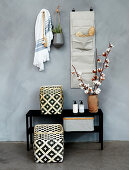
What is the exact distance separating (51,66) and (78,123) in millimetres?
990

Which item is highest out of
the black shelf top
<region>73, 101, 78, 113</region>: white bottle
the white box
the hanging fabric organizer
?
the hanging fabric organizer

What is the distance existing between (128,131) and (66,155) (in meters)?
1.12

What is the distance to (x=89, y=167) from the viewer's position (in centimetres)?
295

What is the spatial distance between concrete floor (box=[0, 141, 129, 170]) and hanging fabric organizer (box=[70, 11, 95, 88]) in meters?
0.99

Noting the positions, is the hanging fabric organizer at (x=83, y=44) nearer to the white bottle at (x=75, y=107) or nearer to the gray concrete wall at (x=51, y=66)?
the gray concrete wall at (x=51, y=66)

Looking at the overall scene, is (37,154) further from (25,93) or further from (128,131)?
(128,131)

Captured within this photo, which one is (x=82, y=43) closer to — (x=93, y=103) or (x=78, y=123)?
(x=93, y=103)

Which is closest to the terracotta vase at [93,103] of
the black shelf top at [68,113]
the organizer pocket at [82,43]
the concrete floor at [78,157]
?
the black shelf top at [68,113]

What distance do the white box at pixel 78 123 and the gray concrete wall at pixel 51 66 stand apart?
416mm

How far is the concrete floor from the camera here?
9.78 ft

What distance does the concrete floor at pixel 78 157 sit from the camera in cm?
298

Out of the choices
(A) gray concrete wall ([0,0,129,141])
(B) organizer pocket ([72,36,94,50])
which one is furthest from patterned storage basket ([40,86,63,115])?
(B) organizer pocket ([72,36,94,50])

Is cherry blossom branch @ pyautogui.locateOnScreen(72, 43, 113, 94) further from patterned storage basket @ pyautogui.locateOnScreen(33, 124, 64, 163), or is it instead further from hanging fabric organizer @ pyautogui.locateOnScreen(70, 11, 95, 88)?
patterned storage basket @ pyautogui.locateOnScreen(33, 124, 64, 163)

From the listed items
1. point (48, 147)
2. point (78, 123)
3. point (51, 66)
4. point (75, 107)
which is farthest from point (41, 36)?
point (48, 147)
